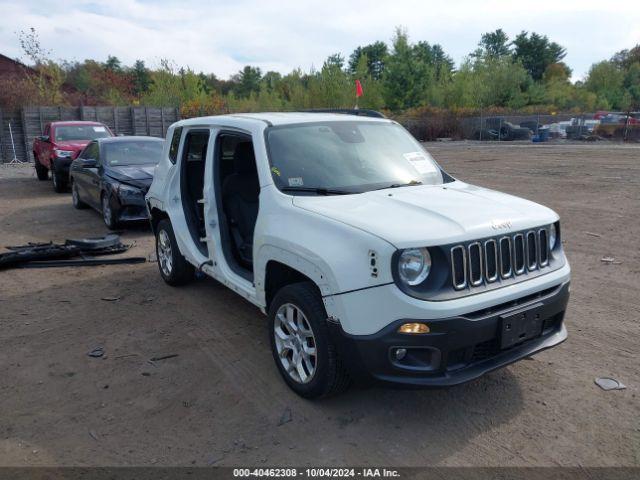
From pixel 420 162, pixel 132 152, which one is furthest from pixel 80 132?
pixel 420 162

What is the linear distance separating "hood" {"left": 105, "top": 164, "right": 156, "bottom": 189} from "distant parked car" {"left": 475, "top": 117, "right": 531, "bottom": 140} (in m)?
33.0

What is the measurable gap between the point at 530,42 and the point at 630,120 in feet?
196

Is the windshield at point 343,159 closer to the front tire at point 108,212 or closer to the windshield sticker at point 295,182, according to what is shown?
the windshield sticker at point 295,182

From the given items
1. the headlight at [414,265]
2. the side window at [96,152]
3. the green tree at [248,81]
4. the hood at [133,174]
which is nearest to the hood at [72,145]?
the side window at [96,152]

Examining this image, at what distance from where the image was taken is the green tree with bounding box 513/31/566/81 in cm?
8169

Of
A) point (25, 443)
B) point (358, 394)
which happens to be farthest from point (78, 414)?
point (358, 394)

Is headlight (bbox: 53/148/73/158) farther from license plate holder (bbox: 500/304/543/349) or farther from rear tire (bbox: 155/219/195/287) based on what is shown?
license plate holder (bbox: 500/304/543/349)

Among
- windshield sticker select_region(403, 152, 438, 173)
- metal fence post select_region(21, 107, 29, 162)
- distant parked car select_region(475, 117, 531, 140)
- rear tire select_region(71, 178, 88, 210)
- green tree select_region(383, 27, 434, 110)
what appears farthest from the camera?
green tree select_region(383, 27, 434, 110)

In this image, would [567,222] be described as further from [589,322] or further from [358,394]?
[358,394]

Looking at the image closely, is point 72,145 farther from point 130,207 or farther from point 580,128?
point 580,128

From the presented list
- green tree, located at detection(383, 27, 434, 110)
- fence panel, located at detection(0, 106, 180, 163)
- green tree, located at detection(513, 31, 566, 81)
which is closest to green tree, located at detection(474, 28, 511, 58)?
green tree, located at detection(513, 31, 566, 81)

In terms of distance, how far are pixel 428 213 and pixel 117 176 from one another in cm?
702

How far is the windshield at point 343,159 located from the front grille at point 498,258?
1059mm

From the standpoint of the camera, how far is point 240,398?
139 inches
